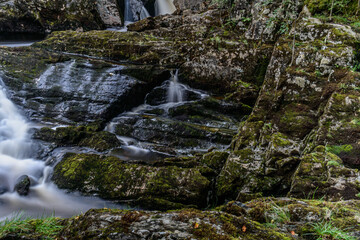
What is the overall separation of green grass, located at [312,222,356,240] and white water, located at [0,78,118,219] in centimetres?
425

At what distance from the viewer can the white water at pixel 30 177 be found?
502 centimetres

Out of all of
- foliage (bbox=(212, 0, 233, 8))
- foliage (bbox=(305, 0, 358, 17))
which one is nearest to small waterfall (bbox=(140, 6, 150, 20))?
foliage (bbox=(212, 0, 233, 8))

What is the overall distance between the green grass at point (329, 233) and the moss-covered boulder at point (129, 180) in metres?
3.02

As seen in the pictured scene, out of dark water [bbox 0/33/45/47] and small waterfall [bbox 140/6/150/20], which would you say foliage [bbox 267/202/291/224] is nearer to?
dark water [bbox 0/33/45/47]

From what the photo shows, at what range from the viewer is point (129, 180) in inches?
204

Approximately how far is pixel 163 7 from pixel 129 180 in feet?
71.8

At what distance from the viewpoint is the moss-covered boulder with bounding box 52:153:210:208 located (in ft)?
15.9

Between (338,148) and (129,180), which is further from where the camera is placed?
(129,180)

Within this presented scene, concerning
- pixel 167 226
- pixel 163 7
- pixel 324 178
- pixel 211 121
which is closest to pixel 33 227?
pixel 167 226

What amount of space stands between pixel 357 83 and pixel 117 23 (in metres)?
16.2

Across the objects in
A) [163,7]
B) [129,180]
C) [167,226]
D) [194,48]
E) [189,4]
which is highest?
[163,7]

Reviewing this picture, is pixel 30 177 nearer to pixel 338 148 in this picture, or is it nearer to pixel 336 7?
pixel 338 148

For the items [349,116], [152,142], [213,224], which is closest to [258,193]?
[349,116]

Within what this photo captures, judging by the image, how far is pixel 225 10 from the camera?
11492mm
